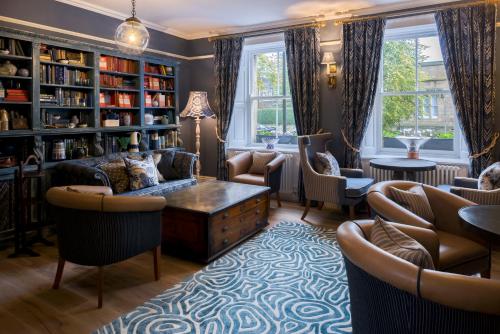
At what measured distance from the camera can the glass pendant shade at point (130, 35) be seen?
3250 millimetres

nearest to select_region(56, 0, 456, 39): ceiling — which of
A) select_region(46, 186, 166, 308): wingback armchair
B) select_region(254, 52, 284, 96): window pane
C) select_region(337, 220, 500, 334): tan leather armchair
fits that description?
select_region(254, 52, 284, 96): window pane

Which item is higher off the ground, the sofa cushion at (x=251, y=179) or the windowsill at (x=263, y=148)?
the windowsill at (x=263, y=148)

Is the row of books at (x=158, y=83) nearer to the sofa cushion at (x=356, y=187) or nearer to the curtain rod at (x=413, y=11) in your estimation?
the curtain rod at (x=413, y=11)

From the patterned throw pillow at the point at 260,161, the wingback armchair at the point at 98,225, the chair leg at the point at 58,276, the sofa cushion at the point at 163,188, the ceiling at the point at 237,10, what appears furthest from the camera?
the patterned throw pillow at the point at 260,161

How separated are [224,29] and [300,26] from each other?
139 cm

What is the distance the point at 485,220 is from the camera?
1924 millimetres

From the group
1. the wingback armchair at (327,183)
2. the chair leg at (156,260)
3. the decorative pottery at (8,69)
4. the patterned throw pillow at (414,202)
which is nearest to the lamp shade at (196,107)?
the wingback armchair at (327,183)

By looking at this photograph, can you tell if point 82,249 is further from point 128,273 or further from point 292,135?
point 292,135

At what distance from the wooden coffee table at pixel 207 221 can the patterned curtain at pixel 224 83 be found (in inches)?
88.6

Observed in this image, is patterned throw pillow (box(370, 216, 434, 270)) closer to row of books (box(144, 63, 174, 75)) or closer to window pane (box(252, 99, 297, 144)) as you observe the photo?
window pane (box(252, 99, 297, 144))

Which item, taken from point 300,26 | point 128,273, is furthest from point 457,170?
point 128,273

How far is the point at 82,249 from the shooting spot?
257cm

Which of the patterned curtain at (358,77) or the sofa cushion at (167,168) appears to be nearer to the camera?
the patterned curtain at (358,77)

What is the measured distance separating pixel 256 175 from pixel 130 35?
2701 mm
